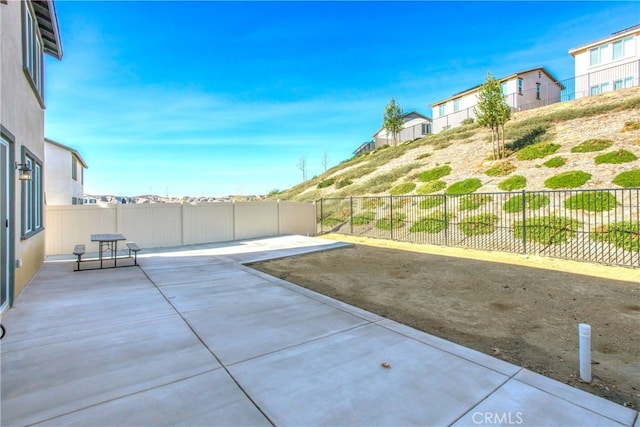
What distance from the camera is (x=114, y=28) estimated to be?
10.5 m

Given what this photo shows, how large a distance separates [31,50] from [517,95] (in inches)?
1376

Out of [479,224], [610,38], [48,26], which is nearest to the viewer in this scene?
[48,26]

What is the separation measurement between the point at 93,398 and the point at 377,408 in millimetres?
2204

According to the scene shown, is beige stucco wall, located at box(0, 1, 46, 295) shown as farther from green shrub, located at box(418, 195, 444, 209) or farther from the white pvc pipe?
green shrub, located at box(418, 195, 444, 209)

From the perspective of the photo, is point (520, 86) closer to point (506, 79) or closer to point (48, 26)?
point (506, 79)

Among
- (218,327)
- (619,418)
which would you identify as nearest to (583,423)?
(619,418)

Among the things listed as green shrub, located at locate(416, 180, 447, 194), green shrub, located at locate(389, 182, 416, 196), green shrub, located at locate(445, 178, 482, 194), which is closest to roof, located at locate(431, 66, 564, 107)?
green shrub, located at locate(416, 180, 447, 194)

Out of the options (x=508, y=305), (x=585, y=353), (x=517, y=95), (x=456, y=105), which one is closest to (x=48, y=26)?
(x=508, y=305)

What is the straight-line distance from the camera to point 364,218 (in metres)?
16.8

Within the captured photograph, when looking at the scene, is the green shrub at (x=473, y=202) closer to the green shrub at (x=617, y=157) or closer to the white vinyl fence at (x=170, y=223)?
the green shrub at (x=617, y=157)

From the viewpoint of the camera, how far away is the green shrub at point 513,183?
48.5 feet

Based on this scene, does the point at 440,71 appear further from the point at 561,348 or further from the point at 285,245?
the point at 561,348

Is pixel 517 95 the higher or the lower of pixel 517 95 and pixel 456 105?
the lower

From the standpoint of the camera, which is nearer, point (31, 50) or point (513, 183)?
point (31, 50)
